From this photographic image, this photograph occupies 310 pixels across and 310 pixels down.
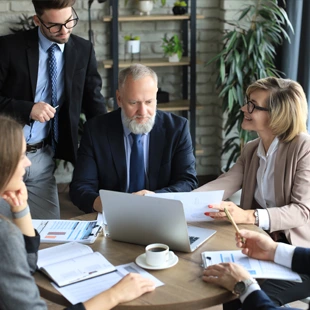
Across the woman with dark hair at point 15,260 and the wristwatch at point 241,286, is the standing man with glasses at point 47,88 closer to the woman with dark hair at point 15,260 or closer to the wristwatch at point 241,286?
the woman with dark hair at point 15,260

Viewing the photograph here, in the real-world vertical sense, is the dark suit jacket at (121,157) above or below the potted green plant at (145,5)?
below

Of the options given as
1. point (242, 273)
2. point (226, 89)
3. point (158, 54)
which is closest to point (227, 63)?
point (226, 89)

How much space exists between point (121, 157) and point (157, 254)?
2.81 ft

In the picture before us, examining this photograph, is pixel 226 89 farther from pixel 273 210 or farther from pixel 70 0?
pixel 273 210

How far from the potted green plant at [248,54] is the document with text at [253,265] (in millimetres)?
2364

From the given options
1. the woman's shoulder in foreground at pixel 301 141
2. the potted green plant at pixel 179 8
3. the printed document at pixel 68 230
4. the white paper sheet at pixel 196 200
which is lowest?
the printed document at pixel 68 230

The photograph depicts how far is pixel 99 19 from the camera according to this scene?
4.64 meters

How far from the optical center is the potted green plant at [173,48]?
4.46m

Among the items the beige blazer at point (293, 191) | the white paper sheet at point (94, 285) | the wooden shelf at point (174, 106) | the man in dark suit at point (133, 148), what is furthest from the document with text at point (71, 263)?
the wooden shelf at point (174, 106)

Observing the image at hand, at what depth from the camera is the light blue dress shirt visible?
3023 millimetres

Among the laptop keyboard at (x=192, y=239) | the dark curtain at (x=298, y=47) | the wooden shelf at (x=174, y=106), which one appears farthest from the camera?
the wooden shelf at (x=174, y=106)

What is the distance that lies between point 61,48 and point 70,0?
29cm

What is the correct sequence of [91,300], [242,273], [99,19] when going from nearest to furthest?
[91,300] < [242,273] < [99,19]

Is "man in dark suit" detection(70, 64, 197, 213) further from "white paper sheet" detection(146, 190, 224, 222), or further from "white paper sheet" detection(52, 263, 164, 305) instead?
"white paper sheet" detection(52, 263, 164, 305)
